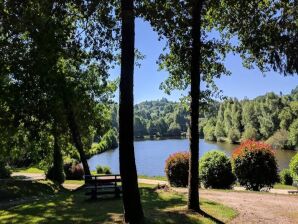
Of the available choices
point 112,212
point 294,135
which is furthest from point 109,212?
point 294,135

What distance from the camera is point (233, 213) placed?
12.8 m

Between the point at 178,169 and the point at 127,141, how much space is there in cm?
1459

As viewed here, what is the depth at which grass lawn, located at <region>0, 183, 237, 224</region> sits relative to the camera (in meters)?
11.8

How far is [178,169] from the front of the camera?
24656 millimetres

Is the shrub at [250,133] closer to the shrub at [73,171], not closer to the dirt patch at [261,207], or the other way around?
the shrub at [73,171]

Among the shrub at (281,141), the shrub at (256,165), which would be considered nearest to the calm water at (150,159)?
the shrub at (281,141)

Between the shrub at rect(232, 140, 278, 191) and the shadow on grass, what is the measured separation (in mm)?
7066

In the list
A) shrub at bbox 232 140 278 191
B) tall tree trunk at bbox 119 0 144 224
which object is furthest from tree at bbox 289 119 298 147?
tall tree trunk at bbox 119 0 144 224

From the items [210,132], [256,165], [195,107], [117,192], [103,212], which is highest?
[210,132]

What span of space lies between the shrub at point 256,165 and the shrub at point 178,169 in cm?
303

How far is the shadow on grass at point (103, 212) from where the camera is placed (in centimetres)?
1168

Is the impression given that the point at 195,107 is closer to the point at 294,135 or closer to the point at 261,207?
the point at 261,207

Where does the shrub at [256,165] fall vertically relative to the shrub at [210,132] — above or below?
below

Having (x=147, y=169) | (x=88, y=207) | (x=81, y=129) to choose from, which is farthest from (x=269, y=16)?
(x=147, y=169)
